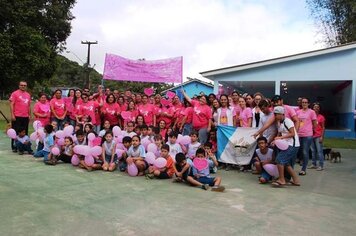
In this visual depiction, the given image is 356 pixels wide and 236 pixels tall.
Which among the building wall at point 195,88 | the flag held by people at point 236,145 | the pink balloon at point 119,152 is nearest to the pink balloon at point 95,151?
the pink balloon at point 119,152

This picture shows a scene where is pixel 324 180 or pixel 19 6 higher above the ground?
pixel 19 6

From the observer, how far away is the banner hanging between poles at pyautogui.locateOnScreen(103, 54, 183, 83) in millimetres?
11570

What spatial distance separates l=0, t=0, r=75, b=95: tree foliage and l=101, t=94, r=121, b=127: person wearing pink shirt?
13.9m

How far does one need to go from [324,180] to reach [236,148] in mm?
1865

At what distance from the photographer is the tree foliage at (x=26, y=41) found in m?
21.8

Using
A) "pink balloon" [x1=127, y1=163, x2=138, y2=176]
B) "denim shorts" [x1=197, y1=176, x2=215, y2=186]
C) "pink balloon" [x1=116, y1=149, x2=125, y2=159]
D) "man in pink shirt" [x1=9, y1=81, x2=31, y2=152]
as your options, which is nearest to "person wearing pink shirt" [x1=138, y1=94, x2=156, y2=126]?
"pink balloon" [x1=116, y1=149, x2=125, y2=159]

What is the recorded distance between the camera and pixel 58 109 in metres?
9.91

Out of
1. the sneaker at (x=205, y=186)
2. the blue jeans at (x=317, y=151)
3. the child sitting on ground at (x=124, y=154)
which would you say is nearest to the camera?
the sneaker at (x=205, y=186)

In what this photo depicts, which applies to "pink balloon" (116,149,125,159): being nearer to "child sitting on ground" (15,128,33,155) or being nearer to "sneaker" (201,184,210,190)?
"sneaker" (201,184,210,190)

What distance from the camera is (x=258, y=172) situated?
26.2ft

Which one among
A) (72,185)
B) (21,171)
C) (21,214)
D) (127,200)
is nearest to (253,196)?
(127,200)

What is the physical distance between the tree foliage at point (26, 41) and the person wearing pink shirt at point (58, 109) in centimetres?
1303

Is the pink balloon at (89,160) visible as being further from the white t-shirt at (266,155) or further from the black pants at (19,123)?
the white t-shirt at (266,155)

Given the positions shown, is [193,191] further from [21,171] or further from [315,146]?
[315,146]
